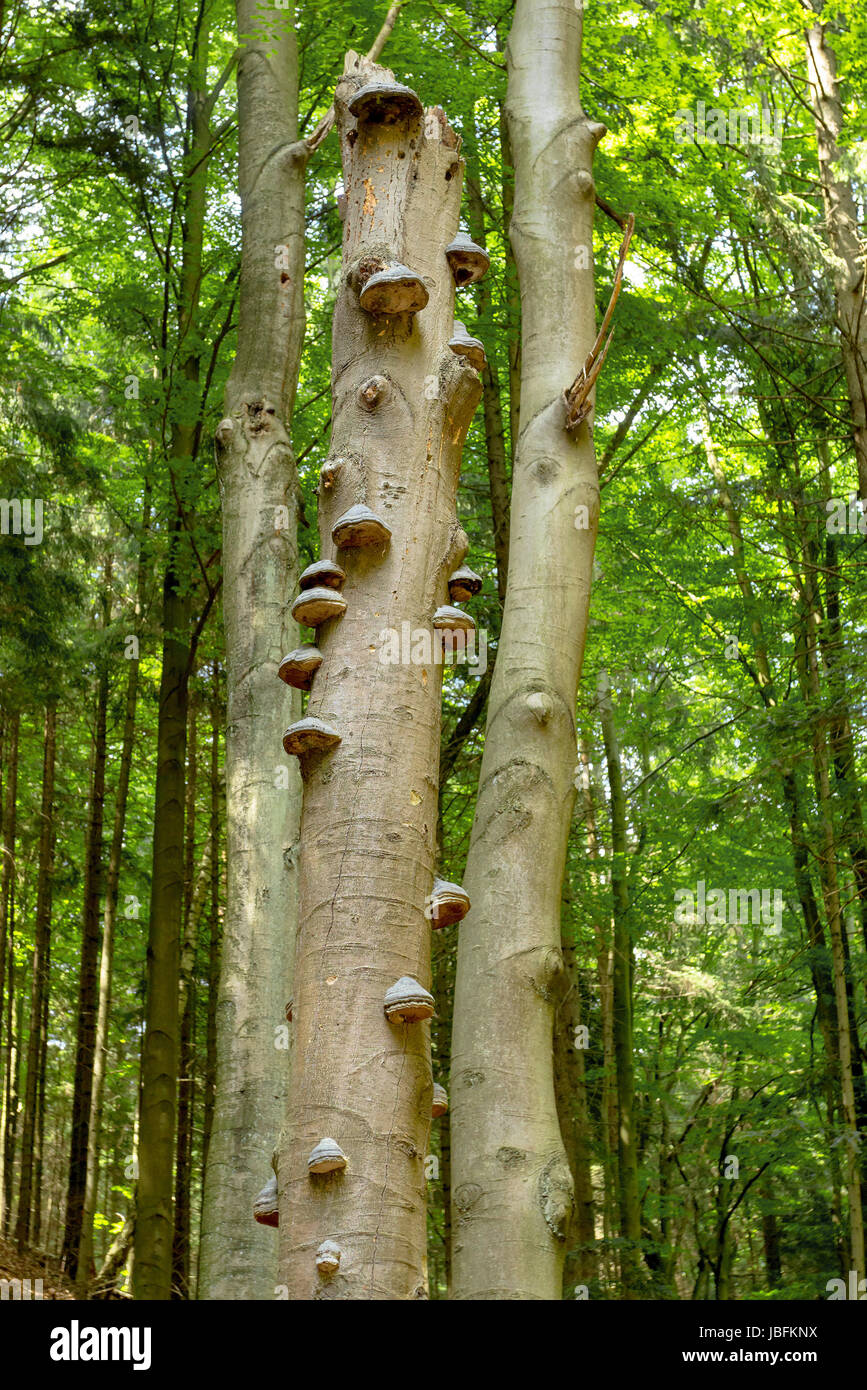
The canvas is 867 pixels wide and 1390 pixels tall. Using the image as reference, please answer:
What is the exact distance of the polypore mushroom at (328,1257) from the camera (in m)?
2.03

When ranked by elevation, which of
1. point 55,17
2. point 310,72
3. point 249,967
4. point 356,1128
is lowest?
point 356,1128

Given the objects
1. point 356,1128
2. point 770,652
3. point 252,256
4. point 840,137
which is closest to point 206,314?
point 252,256

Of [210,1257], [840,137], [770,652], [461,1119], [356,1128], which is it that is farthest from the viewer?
[770,652]

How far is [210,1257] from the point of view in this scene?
5.68 meters

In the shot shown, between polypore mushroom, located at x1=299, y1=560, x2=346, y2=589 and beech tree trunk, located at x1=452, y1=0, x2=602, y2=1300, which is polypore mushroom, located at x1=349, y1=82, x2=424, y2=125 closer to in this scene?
polypore mushroom, located at x1=299, y1=560, x2=346, y2=589

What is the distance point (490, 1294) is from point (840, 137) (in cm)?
935

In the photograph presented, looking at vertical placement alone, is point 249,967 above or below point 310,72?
below

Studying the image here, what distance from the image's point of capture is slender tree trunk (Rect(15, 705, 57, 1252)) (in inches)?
659

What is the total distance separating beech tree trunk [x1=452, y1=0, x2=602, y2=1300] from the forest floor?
943 cm

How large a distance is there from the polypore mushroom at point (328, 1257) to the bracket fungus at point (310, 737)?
86cm

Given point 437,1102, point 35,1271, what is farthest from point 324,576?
point 35,1271

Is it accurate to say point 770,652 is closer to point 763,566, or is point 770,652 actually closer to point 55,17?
point 763,566

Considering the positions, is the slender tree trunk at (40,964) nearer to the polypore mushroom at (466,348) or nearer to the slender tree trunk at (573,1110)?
the slender tree trunk at (573,1110)

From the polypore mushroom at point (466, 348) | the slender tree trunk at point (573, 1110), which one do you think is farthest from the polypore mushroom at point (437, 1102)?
A: the slender tree trunk at point (573, 1110)
